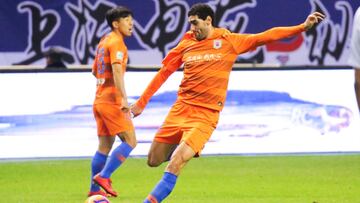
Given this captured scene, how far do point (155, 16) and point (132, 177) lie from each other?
355 inches

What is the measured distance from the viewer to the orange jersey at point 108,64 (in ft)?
43.0

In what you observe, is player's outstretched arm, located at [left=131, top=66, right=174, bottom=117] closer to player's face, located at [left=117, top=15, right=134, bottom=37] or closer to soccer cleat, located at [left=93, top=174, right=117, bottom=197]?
soccer cleat, located at [left=93, top=174, right=117, bottom=197]

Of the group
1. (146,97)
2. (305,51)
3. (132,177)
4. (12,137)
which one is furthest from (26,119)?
(305,51)

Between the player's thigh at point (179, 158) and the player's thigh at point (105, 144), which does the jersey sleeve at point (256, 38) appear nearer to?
the player's thigh at point (179, 158)

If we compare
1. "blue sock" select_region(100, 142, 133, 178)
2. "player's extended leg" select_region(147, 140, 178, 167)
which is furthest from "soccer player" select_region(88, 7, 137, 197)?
"player's extended leg" select_region(147, 140, 178, 167)

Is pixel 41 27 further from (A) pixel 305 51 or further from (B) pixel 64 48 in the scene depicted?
(A) pixel 305 51

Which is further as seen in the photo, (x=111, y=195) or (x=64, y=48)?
(x=64, y=48)

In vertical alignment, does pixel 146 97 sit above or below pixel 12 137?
above

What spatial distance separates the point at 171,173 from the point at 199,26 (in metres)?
1.56

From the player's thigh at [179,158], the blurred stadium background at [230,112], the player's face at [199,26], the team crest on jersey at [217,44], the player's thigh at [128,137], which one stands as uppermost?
the player's face at [199,26]

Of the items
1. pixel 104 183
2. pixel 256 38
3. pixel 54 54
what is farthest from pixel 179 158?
pixel 54 54

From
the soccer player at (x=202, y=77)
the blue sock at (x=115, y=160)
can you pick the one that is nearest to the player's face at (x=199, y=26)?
the soccer player at (x=202, y=77)

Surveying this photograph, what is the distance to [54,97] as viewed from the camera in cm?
1767

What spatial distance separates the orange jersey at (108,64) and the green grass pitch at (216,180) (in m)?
1.12
